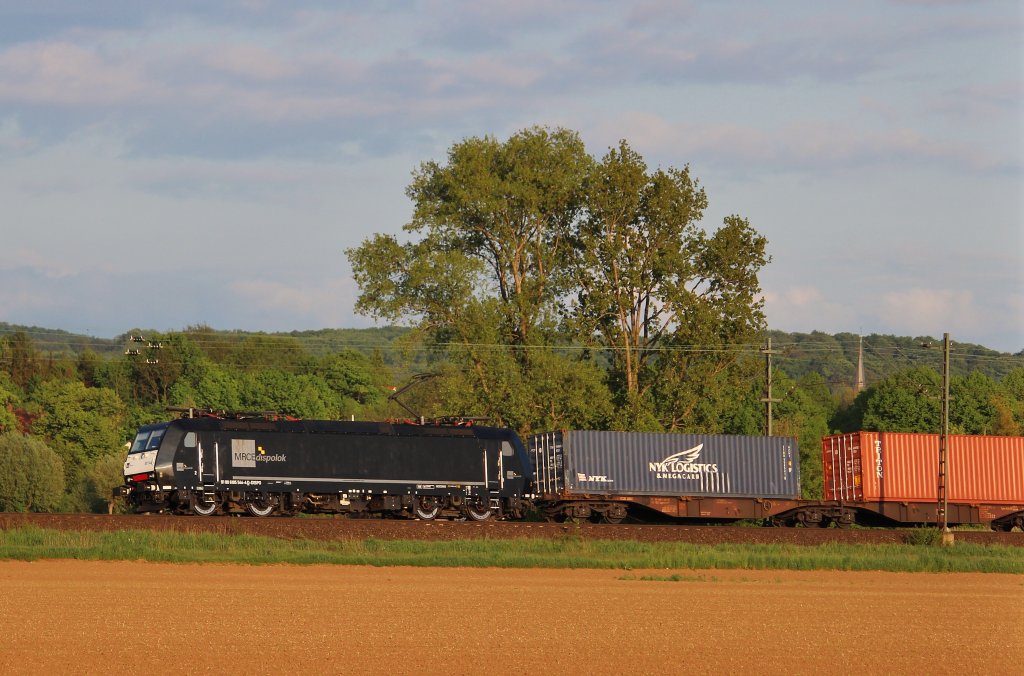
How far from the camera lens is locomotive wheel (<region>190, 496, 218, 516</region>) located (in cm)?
4181

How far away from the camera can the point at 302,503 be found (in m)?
43.4

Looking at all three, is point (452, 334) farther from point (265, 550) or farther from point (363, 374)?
point (363, 374)

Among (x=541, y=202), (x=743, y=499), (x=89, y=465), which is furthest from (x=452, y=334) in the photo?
(x=89, y=465)

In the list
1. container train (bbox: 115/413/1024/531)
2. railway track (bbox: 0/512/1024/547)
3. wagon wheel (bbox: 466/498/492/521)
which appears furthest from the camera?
wagon wheel (bbox: 466/498/492/521)

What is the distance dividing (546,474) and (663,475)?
13.7ft

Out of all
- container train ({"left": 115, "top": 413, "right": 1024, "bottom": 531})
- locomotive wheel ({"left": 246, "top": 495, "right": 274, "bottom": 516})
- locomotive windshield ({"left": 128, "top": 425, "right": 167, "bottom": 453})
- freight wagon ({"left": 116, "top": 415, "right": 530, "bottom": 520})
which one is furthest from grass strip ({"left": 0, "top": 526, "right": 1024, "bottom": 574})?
locomotive wheel ({"left": 246, "top": 495, "right": 274, "bottom": 516})

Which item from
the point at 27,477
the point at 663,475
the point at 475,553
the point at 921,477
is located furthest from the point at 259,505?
the point at 27,477

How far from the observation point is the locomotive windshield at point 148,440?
41.6m

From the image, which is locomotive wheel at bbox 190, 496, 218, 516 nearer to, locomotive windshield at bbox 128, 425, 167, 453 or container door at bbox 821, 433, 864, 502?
locomotive windshield at bbox 128, 425, 167, 453

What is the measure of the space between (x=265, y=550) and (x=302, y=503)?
9549 mm

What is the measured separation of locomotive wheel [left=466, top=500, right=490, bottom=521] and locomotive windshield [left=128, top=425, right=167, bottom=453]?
35.6ft

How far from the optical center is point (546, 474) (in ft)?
152

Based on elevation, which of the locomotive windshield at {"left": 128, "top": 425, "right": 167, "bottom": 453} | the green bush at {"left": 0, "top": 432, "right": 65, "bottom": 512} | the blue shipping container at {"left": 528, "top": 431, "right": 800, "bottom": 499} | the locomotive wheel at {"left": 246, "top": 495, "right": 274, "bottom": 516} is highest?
the locomotive windshield at {"left": 128, "top": 425, "right": 167, "bottom": 453}

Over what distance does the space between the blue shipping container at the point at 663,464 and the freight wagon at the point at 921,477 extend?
2045 mm
